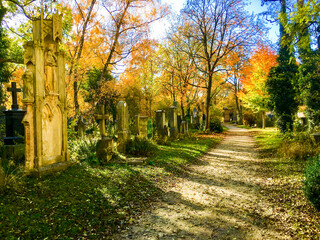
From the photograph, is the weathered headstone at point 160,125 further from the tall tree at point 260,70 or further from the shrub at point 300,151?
the tall tree at point 260,70

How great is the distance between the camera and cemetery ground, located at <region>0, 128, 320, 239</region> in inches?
120

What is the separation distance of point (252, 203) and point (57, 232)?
352 cm

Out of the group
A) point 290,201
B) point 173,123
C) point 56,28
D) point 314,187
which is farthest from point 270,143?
point 56,28

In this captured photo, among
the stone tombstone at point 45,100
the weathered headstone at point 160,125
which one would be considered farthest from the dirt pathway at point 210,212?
the weathered headstone at point 160,125

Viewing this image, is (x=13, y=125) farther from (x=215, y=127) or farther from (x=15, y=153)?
(x=215, y=127)

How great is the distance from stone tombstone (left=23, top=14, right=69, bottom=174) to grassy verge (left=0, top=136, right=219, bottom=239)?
47 centimetres

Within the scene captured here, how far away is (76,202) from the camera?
3.59 m

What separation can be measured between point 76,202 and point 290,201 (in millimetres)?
4027

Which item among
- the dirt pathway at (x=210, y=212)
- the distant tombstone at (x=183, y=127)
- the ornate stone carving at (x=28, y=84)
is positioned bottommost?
the dirt pathway at (x=210, y=212)

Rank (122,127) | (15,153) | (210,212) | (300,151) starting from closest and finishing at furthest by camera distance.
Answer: (210,212) → (15,153) → (300,151) → (122,127)

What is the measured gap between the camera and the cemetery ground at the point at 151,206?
10.0 feet

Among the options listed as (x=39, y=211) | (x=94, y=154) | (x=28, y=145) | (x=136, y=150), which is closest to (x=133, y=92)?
(x=136, y=150)

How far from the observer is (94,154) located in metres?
6.57

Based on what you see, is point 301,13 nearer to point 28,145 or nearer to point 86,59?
point 28,145
